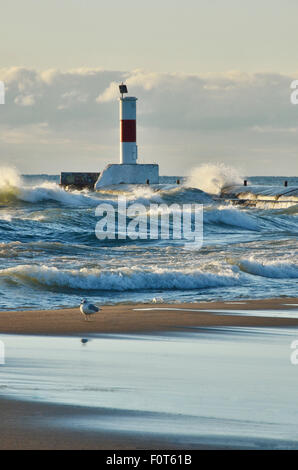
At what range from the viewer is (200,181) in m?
41.1

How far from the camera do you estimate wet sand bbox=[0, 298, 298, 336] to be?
20.5 feet

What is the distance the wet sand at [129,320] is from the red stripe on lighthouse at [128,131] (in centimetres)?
2984

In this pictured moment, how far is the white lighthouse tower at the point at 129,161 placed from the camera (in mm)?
37594

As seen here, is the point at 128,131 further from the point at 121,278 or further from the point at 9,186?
the point at 121,278

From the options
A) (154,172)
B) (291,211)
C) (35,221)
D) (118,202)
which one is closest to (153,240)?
(35,221)

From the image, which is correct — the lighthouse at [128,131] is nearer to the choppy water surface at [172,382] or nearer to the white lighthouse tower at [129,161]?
the white lighthouse tower at [129,161]

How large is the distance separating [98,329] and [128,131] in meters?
31.8

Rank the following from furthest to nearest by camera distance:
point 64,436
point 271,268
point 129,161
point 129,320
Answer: point 129,161, point 271,268, point 129,320, point 64,436

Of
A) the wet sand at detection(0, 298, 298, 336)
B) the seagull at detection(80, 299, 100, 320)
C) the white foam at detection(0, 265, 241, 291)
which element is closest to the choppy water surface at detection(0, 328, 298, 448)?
the wet sand at detection(0, 298, 298, 336)

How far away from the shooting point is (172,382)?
163 inches

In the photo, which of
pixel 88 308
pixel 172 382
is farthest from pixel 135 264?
pixel 172 382

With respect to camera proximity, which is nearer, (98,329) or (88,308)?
(98,329)
